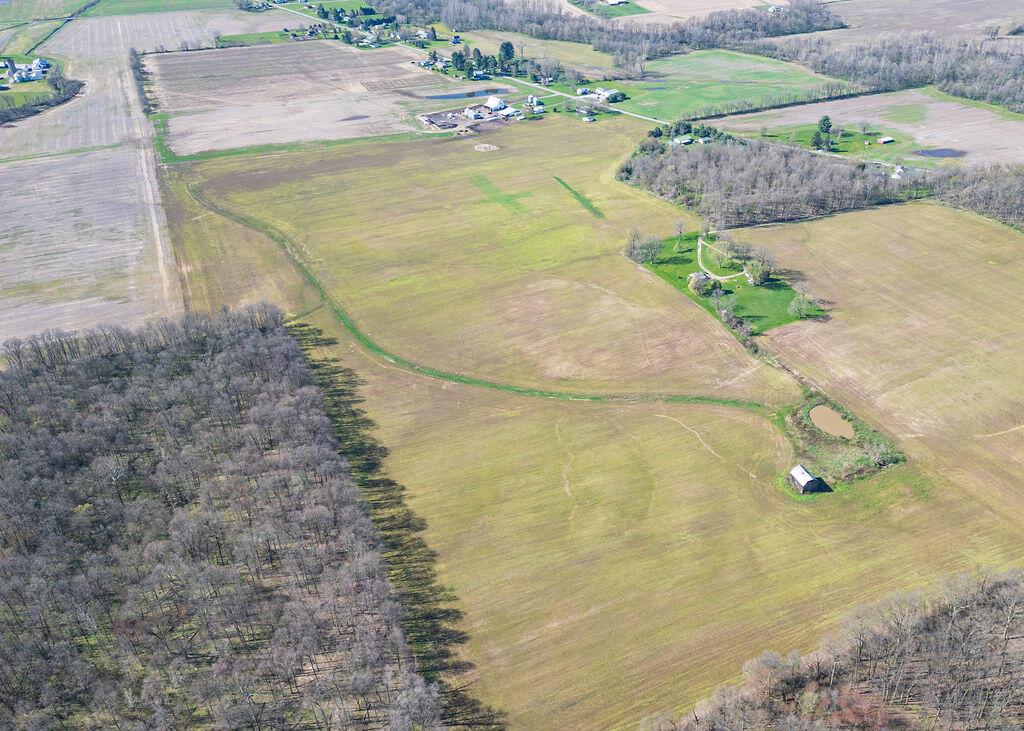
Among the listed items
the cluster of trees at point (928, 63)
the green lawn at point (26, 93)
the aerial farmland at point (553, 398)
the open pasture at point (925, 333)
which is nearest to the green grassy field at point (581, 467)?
the aerial farmland at point (553, 398)

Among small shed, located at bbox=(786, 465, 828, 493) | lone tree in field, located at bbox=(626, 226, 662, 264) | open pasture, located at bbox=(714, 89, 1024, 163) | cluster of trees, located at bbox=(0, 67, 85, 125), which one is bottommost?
small shed, located at bbox=(786, 465, 828, 493)

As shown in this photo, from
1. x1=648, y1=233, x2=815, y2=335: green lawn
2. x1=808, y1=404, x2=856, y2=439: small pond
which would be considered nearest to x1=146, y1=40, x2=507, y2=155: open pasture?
x1=648, y1=233, x2=815, y2=335: green lawn

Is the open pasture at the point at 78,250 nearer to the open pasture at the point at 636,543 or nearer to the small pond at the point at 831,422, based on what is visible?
the open pasture at the point at 636,543

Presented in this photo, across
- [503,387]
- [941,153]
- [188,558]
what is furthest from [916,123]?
[188,558]

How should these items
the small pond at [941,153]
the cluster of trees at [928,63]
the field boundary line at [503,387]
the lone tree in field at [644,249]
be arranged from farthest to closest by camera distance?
the cluster of trees at [928,63], the small pond at [941,153], the lone tree in field at [644,249], the field boundary line at [503,387]

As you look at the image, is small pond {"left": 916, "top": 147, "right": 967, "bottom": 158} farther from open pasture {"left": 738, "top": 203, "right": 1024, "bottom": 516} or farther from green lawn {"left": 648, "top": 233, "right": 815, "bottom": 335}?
green lawn {"left": 648, "top": 233, "right": 815, "bottom": 335}
